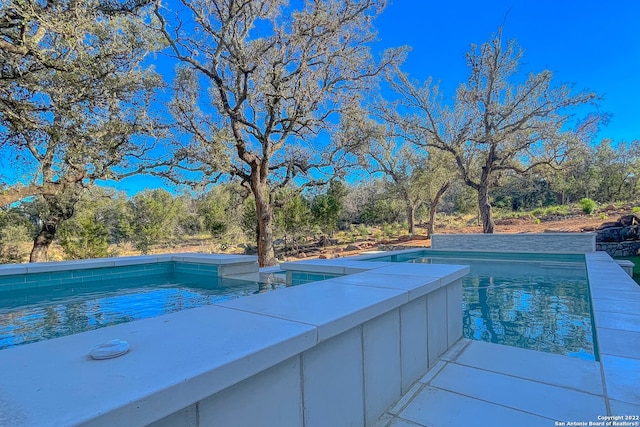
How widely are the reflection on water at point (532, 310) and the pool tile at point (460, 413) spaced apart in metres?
1.35

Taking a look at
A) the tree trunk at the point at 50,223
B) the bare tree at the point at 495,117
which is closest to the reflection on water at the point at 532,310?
the bare tree at the point at 495,117

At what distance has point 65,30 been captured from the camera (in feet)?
15.1

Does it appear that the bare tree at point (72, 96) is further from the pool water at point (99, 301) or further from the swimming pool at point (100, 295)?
the pool water at point (99, 301)

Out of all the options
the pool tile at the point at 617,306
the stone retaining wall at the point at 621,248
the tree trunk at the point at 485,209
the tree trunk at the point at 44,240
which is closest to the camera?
the pool tile at the point at 617,306

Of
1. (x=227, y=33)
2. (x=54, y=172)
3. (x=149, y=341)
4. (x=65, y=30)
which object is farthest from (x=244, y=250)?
(x=149, y=341)

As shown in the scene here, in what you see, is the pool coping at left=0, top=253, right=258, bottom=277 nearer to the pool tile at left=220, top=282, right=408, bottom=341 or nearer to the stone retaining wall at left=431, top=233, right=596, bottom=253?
the pool tile at left=220, top=282, right=408, bottom=341

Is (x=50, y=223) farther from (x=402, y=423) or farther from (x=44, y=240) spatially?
(x=402, y=423)

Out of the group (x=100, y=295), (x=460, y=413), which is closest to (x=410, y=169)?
(x=100, y=295)

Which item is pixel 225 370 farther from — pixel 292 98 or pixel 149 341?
pixel 292 98

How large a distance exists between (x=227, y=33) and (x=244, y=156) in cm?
285

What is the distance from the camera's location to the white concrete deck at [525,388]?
164 centimetres

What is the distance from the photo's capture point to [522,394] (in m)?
1.85

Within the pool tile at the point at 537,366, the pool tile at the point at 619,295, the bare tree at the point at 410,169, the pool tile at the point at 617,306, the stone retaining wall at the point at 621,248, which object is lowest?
the stone retaining wall at the point at 621,248

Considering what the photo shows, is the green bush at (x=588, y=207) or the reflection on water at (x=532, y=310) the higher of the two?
the green bush at (x=588, y=207)
